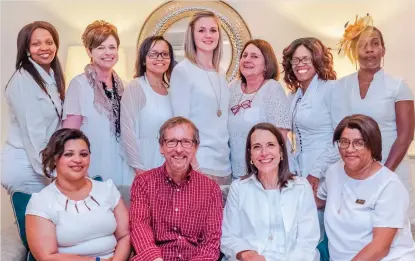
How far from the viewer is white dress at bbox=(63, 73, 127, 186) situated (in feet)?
8.56

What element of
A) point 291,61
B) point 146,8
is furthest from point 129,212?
point 146,8

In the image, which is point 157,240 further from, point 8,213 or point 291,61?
point 8,213

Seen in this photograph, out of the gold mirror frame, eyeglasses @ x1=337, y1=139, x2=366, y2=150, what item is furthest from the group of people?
the gold mirror frame

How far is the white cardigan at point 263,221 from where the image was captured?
2191 millimetres

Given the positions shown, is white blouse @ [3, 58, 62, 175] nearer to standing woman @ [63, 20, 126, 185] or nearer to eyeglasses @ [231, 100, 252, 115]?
standing woman @ [63, 20, 126, 185]

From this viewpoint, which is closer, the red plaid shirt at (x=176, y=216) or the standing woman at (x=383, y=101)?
the red plaid shirt at (x=176, y=216)

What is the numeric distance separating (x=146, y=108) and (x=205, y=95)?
313 millimetres

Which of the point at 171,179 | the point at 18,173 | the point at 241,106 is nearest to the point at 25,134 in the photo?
the point at 18,173

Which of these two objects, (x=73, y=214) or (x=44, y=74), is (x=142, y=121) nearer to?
(x=44, y=74)

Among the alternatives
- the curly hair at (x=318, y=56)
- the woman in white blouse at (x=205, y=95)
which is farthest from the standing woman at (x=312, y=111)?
the woman in white blouse at (x=205, y=95)

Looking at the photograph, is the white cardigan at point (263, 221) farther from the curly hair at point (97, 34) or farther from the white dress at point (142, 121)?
the curly hair at point (97, 34)

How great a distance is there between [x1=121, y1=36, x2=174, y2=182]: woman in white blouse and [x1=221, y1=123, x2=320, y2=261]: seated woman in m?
0.56

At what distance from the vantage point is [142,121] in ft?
8.63

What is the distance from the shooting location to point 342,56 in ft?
12.1
